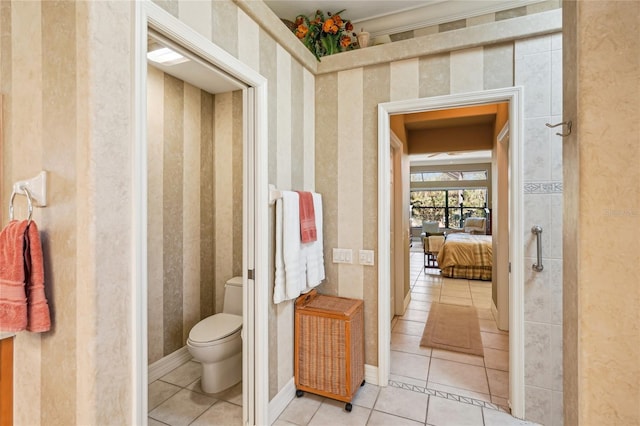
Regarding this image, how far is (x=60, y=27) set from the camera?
1085mm

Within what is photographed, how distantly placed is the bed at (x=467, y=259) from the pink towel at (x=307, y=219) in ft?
14.6

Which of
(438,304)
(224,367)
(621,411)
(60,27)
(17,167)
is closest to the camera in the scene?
(621,411)

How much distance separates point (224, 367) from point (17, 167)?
1818mm

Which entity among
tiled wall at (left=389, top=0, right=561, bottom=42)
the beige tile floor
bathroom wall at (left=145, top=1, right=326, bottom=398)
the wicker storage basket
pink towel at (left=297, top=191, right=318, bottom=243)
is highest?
tiled wall at (left=389, top=0, right=561, bottom=42)

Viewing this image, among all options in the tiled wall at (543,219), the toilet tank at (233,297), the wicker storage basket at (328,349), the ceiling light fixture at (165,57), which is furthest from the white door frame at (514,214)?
the toilet tank at (233,297)

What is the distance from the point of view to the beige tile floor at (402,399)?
203 centimetres

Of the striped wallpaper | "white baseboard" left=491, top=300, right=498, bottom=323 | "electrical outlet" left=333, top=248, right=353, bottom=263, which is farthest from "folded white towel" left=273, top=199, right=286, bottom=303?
"white baseboard" left=491, top=300, right=498, bottom=323

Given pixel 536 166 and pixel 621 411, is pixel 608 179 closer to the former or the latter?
pixel 621 411

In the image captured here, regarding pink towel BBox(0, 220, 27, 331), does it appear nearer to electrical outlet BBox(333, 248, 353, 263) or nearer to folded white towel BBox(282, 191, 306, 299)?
folded white towel BBox(282, 191, 306, 299)

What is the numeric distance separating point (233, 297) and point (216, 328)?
14.8 inches

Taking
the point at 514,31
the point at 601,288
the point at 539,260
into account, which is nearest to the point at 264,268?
A: the point at 601,288

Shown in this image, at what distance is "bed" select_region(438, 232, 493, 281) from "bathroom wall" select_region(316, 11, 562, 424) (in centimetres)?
393

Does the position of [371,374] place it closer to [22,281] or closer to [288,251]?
[288,251]

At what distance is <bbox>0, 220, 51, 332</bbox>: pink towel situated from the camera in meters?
1.02
